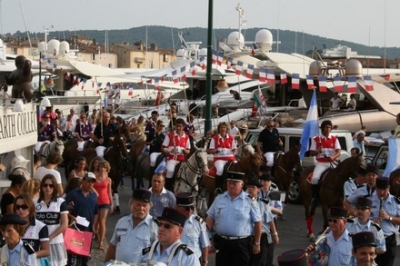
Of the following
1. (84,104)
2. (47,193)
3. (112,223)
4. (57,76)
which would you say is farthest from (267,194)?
(57,76)

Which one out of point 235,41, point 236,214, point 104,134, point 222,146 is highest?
point 235,41

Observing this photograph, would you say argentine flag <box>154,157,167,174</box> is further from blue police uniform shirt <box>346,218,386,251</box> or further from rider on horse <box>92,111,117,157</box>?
blue police uniform shirt <box>346,218,386,251</box>

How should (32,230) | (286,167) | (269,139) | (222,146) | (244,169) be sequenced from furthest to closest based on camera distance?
1. (269,139)
2. (286,167)
3. (222,146)
4. (244,169)
5. (32,230)

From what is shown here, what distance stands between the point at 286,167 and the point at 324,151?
263cm

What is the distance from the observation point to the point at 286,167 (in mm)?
21422

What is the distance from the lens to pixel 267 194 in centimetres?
1333

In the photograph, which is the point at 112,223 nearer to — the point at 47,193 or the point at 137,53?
the point at 47,193

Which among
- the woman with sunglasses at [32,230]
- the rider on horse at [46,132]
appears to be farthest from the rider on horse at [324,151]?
the woman with sunglasses at [32,230]

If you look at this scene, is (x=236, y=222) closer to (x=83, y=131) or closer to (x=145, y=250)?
(x=145, y=250)

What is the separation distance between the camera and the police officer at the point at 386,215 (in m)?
11.5

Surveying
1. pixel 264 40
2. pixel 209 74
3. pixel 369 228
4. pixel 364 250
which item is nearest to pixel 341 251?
pixel 369 228

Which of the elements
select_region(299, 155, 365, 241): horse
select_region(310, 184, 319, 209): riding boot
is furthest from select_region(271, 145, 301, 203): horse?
select_region(299, 155, 365, 241): horse

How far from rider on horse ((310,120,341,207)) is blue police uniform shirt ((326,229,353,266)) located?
947 centimetres

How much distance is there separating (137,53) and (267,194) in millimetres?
113182
